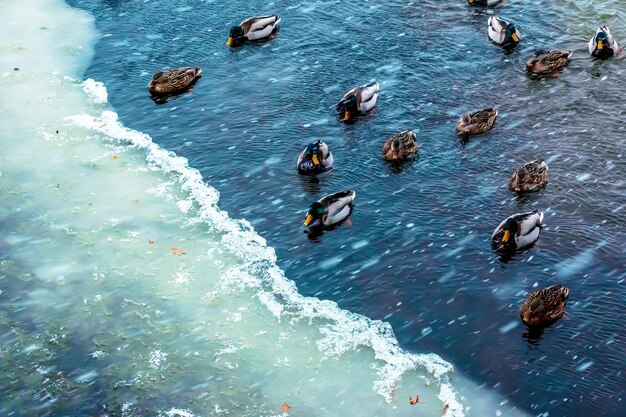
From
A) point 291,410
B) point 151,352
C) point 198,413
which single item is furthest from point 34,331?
point 291,410

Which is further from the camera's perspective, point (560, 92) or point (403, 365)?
point (560, 92)

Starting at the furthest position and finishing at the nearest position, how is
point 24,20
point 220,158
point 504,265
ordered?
point 24,20 → point 220,158 → point 504,265

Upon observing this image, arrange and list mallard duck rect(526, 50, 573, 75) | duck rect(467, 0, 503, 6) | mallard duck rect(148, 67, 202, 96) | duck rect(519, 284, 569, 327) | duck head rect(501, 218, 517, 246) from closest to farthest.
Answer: duck rect(519, 284, 569, 327), duck head rect(501, 218, 517, 246), mallard duck rect(526, 50, 573, 75), mallard duck rect(148, 67, 202, 96), duck rect(467, 0, 503, 6)

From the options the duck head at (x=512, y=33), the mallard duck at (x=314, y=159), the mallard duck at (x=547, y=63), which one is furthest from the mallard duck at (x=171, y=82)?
the mallard duck at (x=547, y=63)

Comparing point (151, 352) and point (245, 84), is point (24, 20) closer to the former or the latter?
point (245, 84)

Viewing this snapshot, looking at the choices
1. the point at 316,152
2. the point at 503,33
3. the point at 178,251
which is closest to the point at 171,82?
the point at 316,152

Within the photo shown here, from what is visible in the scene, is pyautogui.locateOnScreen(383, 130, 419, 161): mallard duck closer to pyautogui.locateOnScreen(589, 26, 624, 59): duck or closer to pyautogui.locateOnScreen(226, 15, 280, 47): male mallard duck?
pyautogui.locateOnScreen(589, 26, 624, 59): duck

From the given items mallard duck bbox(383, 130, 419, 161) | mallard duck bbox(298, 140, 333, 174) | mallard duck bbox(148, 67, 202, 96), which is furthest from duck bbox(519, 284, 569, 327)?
mallard duck bbox(148, 67, 202, 96)
